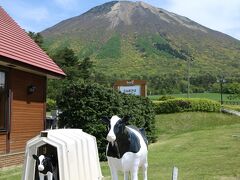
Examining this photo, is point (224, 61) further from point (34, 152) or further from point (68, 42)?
point (34, 152)

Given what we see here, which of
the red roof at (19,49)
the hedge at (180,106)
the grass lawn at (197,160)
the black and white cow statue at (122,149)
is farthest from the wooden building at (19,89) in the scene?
the hedge at (180,106)

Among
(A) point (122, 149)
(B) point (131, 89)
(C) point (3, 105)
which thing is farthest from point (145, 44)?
(A) point (122, 149)

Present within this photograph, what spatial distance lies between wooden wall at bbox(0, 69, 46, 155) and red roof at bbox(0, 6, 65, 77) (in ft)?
1.76

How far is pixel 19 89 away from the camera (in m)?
15.3

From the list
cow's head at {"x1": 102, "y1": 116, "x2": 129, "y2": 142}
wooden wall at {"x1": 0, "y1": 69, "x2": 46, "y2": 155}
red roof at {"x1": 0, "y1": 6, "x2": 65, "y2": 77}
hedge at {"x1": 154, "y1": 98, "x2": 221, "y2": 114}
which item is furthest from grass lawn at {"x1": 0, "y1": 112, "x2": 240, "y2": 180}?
hedge at {"x1": 154, "y1": 98, "x2": 221, "y2": 114}

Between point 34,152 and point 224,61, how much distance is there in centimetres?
13097

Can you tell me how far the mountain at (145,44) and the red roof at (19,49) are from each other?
255 ft

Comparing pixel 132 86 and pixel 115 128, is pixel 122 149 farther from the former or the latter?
pixel 132 86

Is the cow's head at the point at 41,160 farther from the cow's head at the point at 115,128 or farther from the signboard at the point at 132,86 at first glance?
the signboard at the point at 132,86

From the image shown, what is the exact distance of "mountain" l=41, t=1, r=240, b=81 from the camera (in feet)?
376

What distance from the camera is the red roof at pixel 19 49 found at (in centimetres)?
1412

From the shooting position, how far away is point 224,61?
134250 mm

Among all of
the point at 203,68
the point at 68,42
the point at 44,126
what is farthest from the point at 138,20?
the point at 44,126

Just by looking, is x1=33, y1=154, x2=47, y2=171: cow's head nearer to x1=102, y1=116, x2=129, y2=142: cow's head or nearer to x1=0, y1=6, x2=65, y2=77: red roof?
x1=102, y1=116, x2=129, y2=142: cow's head
